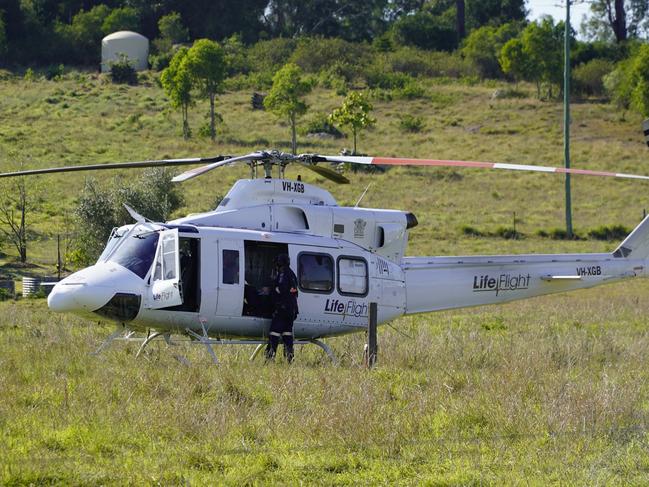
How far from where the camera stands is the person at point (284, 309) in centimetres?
1364

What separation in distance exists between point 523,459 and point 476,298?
783 cm

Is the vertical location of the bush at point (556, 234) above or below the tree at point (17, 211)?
below

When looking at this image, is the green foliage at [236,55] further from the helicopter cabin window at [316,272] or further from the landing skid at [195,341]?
the landing skid at [195,341]

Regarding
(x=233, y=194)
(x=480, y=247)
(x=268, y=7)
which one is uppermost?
(x=268, y=7)

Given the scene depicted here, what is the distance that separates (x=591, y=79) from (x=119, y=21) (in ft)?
149

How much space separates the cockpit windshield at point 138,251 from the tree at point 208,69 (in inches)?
1985

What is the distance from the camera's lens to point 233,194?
14492 mm

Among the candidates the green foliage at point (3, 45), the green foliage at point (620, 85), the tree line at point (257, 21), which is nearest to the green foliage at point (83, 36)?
the tree line at point (257, 21)

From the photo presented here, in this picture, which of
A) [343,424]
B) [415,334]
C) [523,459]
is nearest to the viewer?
[523,459]

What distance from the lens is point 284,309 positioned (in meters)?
13.7

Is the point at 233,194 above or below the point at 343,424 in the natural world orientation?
above

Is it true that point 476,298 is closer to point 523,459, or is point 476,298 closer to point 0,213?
point 523,459

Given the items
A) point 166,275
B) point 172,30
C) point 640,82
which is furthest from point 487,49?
point 166,275

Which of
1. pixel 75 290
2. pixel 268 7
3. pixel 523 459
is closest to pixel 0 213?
pixel 75 290
